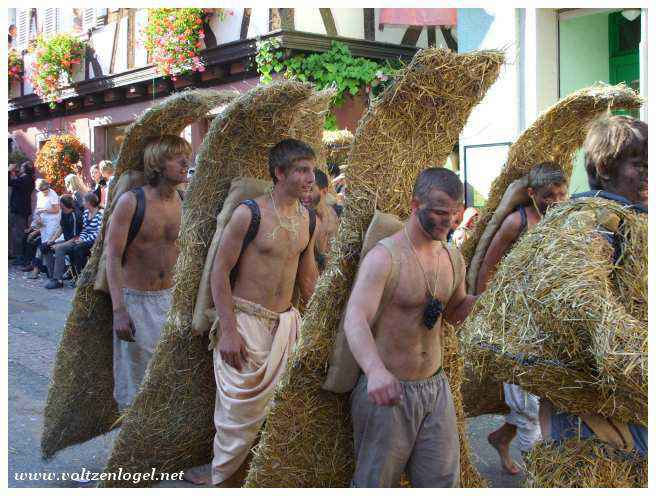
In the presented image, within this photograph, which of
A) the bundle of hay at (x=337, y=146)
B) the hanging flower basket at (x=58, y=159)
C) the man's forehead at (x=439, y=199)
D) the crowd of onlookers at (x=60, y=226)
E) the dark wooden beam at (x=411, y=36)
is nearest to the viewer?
the man's forehead at (x=439, y=199)

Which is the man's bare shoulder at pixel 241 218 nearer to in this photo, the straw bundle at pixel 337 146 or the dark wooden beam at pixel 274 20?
the straw bundle at pixel 337 146

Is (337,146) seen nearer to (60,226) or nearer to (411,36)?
(411,36)

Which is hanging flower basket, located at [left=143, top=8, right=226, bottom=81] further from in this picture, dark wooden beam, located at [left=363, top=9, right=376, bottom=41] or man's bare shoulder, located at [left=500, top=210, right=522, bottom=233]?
man's bare shoulder, located at [left=500, top=210, right=522, bottom=233]

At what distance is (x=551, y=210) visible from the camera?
9.80 ft

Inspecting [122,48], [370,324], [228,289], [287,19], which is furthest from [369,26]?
[370,324]

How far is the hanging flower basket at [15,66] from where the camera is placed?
22172 mm

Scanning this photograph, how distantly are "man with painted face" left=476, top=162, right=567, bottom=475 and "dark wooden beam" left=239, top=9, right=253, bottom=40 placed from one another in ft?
33.1

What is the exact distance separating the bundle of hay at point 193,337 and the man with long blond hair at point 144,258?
359 millimetres

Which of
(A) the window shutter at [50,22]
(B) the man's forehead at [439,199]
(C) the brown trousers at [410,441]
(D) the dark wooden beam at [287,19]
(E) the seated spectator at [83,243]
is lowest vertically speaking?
(C) the brown trousers at [410,441]

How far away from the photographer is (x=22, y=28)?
2314 centimetres

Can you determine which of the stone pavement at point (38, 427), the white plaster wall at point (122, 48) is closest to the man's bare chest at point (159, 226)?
the stone pavement at point (38, 427)

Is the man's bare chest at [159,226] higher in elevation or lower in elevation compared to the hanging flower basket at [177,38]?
lower

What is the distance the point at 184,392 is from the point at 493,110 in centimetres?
671

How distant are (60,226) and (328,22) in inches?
222
